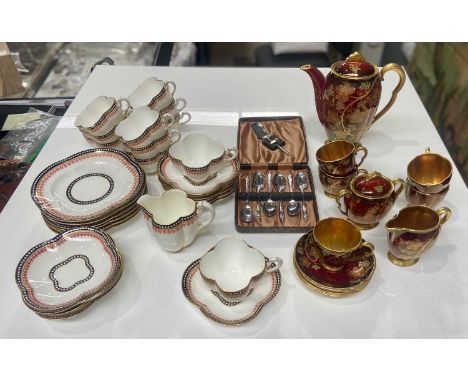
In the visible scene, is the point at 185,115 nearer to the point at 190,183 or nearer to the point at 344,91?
the point at 190,183

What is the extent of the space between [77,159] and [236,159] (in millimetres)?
461

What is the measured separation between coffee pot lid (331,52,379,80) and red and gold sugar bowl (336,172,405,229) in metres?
0.29

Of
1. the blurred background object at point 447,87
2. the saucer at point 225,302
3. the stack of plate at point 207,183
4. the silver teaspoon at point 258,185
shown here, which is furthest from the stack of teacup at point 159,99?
the blurred background object at point 447,87

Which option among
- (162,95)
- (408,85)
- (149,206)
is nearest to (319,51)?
(408,85)

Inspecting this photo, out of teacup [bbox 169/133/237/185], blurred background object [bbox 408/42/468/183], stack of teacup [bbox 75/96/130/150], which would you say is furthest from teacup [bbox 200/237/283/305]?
blurred background object [bbox 408/42/468/183]

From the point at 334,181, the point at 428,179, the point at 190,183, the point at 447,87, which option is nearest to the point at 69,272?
the point at 190,183

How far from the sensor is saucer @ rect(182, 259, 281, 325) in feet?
2.99

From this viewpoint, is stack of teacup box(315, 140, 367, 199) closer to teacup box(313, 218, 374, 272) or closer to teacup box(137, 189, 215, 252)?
teacup box(313, 218, 374, 272)

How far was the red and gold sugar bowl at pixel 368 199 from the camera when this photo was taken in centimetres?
104

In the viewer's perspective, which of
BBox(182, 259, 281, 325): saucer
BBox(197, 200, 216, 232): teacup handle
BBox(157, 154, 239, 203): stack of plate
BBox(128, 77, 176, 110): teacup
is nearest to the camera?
BBox(182, 259, 281, 325): saucer

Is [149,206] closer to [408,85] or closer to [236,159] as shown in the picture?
[236,159]

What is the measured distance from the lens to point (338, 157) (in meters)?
1.26

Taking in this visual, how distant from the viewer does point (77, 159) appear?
126cm

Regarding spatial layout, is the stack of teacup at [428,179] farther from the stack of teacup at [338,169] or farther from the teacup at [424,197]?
the stack of teacup at [338,169]
